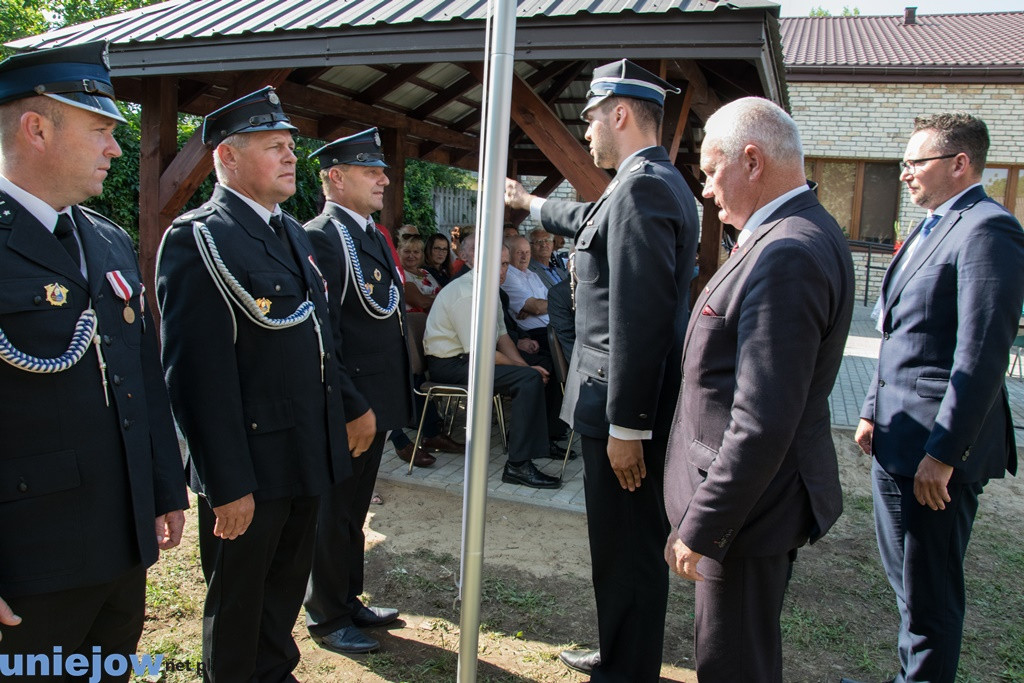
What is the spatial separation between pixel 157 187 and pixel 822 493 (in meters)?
5.13

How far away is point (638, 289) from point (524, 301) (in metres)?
3.86

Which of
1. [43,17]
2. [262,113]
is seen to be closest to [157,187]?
[262,113]

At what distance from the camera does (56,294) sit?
5.71 feet

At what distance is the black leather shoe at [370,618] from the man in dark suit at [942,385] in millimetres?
2005

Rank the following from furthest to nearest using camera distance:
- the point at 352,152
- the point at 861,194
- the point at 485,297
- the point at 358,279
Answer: the point at 861,194, the point at 352,152, the point at 358,279, the point at 485,297

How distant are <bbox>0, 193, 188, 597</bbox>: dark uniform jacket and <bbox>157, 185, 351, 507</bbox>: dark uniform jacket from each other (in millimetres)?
261

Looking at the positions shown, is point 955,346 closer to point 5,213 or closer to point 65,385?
point 65,385

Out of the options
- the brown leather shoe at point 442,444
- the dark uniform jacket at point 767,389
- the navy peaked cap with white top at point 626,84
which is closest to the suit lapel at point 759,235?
the dark uniform jacket at point 767,389

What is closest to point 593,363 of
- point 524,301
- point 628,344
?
point 628,344

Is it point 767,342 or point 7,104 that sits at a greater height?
point 7,104

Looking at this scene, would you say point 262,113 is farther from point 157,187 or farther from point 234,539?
point 157,187

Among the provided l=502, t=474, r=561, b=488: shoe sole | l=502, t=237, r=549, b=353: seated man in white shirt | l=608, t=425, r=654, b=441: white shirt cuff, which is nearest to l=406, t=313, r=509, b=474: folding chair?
l=502, t=474, r=561, b=488: shoe sole

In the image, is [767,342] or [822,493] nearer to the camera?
[767,342]

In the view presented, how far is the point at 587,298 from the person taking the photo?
2605mm
